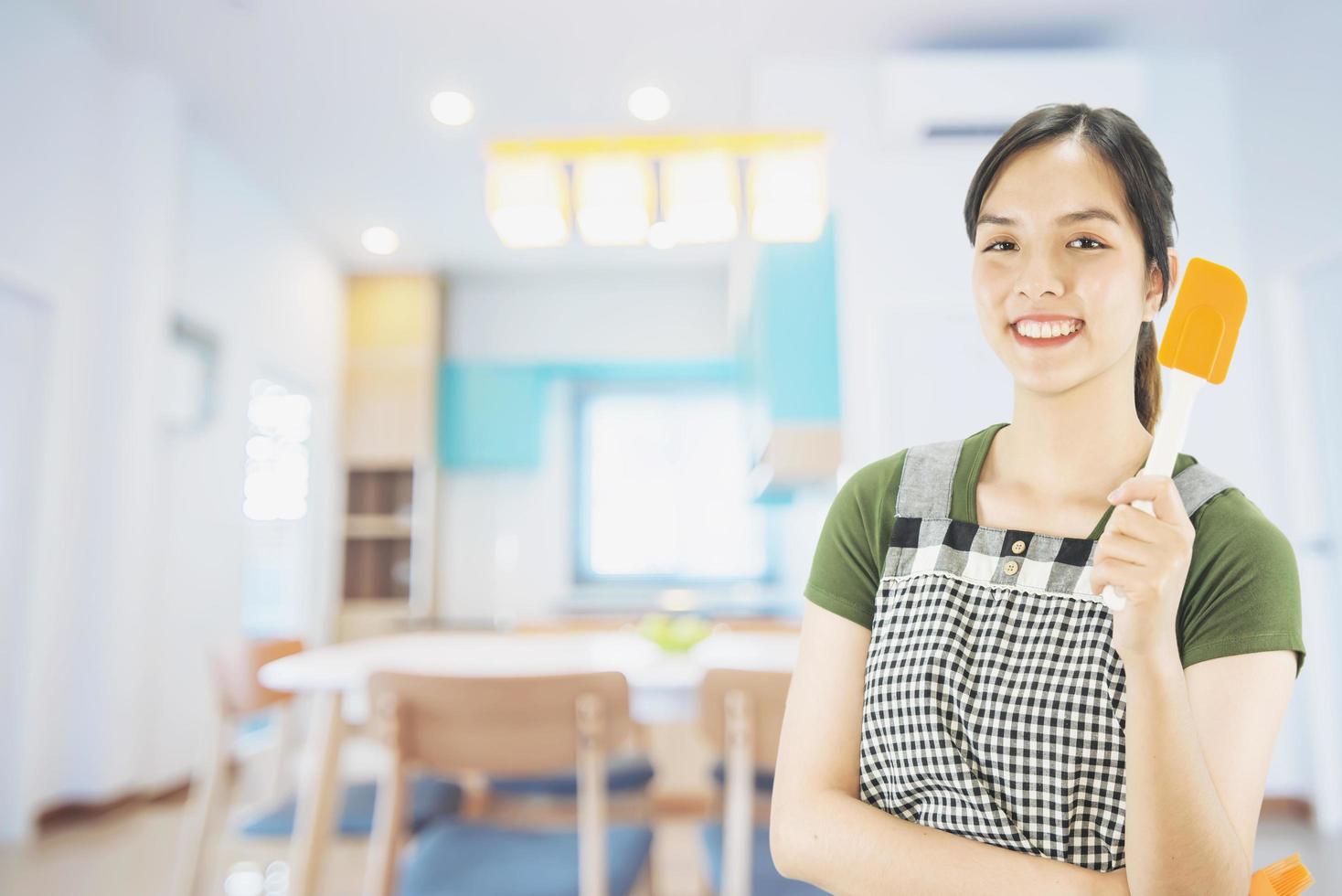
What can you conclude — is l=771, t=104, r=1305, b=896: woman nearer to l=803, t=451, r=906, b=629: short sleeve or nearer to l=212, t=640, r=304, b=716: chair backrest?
l=803, t=451, r=906, b=629: short sleeve

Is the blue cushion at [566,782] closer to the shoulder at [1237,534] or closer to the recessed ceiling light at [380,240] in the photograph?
the shoulder at [1237,534]

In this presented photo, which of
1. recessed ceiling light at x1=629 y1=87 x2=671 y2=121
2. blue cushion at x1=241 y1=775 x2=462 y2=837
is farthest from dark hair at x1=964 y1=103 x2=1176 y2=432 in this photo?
recessed ceiling light at x1=629 y1=87 x2=671 y2=121

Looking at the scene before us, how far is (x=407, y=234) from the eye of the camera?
17.5 ft

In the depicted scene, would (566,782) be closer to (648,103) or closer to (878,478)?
(878,478)

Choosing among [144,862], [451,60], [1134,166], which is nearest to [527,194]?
[451,60]

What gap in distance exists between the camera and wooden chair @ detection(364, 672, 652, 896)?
1.58 meters

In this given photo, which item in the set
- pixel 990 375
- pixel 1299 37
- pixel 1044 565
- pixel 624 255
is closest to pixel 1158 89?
pixel 1299 37

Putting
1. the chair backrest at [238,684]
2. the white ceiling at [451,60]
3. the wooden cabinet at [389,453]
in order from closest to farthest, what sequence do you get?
the white ceiling at [451,60] → the chair backrest at [238,684] → the wooden cabinet at [389,453]

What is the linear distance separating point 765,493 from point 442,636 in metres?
2.02

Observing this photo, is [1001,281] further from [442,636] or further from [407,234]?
[407,234]

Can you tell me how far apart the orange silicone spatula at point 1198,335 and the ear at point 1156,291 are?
3.1 inches

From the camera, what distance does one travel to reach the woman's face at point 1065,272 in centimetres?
55

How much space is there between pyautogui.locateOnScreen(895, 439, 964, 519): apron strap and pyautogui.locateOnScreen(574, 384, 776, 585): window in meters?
5.06

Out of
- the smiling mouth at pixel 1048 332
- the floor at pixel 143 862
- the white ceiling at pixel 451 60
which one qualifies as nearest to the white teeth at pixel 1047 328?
the smiling mouth at pixel 1048 332
